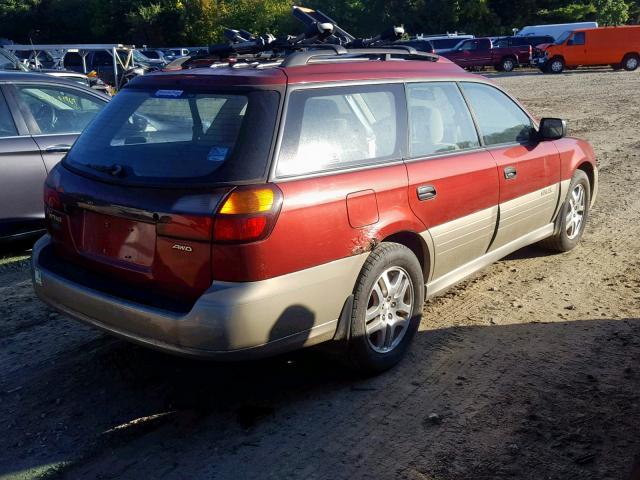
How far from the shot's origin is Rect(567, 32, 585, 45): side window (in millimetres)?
33062

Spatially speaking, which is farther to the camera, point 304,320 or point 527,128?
point 527,128

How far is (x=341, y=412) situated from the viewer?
3682 millimetres

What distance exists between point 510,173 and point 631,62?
107 ft

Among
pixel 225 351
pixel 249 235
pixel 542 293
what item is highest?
pixel 249 235

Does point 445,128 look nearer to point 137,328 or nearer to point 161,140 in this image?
point 161,140

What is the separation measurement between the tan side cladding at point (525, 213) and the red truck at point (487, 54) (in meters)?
31.9

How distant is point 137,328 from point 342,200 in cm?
123

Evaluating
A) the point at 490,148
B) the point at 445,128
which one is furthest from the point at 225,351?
the point at 490,148

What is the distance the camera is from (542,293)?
533 cm

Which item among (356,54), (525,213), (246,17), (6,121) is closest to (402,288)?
(356,54)

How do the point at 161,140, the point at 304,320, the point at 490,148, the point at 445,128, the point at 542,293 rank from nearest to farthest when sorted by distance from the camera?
the point at 304,320 → the point at 161,140 → the point at 445,128 → the point at 490,148 → the point at 542,293

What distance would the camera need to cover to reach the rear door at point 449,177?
13.9ft

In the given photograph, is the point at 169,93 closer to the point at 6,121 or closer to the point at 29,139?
the point at 29,139

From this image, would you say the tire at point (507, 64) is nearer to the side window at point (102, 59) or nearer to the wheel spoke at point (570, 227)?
the side window at point (102, 59)
